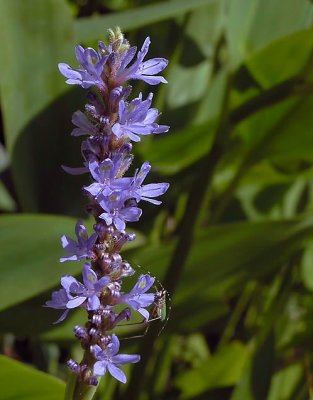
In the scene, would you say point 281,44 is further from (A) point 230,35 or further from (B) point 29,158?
(B) point 29,158

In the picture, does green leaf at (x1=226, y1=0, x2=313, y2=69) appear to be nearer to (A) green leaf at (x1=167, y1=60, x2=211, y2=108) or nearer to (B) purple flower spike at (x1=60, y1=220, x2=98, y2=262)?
(A) green leaf at (x1=167, y1=60, x2=211, y2=108)

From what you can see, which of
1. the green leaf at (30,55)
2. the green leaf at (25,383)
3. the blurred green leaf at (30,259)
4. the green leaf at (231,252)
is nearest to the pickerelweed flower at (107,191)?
the green leaf at (25,383)

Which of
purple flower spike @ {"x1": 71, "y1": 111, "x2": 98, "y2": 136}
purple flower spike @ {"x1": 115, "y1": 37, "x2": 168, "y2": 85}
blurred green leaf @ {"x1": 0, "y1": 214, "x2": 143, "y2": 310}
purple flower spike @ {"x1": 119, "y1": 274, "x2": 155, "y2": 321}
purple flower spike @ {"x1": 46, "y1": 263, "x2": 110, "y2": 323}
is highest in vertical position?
purple flower spike @ {"x1": 115, "y1": 37, "x2": 168, "y2": 85}

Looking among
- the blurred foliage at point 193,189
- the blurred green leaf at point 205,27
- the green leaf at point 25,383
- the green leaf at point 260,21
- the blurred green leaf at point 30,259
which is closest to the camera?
the green leaf at point 25,383

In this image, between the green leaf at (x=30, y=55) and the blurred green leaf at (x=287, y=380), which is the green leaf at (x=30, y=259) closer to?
the green leaf at (x=30, y=55)

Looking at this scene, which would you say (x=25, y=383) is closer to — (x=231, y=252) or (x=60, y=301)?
(x=60, y=301)

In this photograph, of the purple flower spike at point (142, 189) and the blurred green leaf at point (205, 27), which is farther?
the blurred green leaf at point (205, 27)

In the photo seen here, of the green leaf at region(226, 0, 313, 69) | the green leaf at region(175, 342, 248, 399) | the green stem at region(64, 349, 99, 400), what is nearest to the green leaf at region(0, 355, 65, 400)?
the green stem at region(64, 349, 99, 400)
